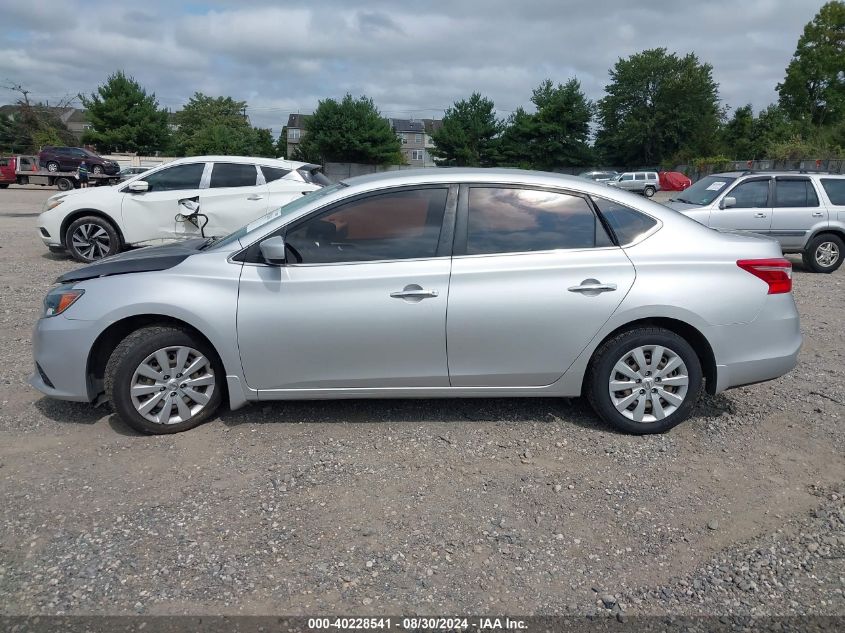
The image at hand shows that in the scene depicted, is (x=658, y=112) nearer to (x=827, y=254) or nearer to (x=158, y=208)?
(x=827, y=254)

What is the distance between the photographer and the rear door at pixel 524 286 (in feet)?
12.7

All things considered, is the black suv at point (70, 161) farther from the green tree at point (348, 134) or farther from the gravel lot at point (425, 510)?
the gravel lot at point (425, 510)

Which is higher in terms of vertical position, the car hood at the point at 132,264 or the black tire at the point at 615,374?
the car hood at the point at 132,264

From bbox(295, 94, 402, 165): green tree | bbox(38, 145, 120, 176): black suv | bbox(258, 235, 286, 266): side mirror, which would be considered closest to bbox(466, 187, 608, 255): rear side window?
bbox(258, 235, 286, 266): side mirror

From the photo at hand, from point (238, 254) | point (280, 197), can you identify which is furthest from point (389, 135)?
point (238, 254)

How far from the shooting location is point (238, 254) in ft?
13.1

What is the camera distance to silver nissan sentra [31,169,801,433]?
387 centimetres

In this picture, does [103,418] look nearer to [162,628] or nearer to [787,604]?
[162,628]

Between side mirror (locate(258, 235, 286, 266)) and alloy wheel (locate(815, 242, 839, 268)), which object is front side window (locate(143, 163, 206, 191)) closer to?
side mirror (locate(258, 235, 286, 266))

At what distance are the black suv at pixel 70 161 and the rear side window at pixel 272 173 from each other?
2787 centimetres

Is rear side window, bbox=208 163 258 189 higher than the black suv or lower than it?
lower

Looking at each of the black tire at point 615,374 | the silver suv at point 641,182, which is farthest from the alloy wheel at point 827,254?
the silver suv at point 641,182

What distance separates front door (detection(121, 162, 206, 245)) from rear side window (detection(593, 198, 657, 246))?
735cm

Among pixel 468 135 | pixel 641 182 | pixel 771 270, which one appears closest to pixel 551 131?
pixel 468 135
